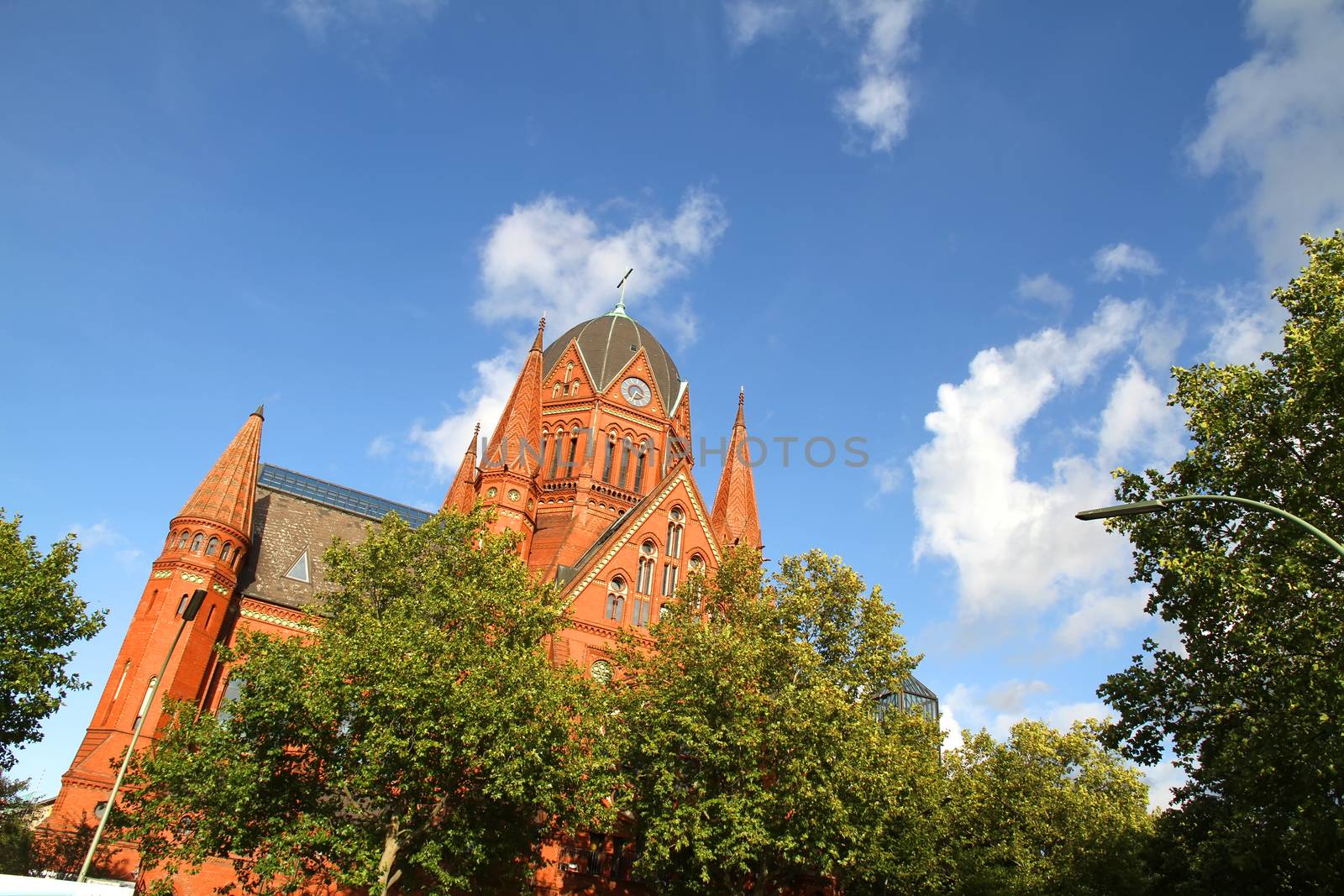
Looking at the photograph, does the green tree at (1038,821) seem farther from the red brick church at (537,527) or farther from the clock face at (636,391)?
the clock face at (636,391)

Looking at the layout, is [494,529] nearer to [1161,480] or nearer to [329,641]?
[329,641]

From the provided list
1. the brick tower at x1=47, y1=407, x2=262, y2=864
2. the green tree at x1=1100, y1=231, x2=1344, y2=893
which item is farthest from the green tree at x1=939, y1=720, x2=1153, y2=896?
the brick tower at x1=47, y1=407, x2=262, y2=864

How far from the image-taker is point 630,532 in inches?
1759

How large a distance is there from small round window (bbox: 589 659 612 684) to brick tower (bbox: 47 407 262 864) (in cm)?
1659

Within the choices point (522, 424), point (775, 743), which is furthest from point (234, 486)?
point (775, 743)

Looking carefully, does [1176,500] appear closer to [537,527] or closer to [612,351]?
[537,527]

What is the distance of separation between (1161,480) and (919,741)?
16.1 metres

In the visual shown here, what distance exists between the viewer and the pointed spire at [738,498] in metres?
52.2

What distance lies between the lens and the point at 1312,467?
2245 centimetres

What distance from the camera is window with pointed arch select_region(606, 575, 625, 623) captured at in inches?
1684

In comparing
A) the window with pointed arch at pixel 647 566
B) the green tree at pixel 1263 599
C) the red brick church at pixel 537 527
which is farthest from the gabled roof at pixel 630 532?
the green tree at pixel 1263 599

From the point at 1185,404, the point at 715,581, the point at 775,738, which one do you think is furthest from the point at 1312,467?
the point at 715,581

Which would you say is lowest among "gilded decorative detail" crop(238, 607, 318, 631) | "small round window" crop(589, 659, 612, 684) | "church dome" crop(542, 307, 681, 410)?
"small round window" crop(589, 659, 612, 684)

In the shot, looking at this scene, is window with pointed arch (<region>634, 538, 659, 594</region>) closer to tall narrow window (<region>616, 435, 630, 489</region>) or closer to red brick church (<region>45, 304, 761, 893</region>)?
red brick church (<region>45, 304, 761, 893</region>)
